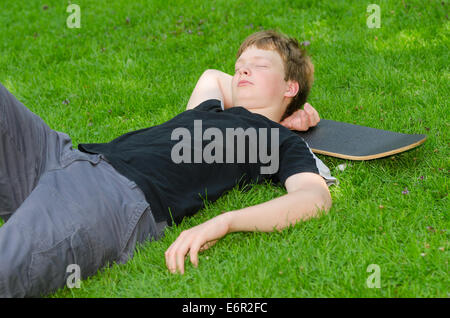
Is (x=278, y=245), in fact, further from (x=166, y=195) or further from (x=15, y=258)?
(x=15, y=258)

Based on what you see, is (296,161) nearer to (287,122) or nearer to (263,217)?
(263,217)

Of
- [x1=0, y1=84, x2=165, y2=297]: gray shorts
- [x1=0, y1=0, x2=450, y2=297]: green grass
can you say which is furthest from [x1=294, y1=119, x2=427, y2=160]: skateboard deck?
[x1=0, y1=84, x2=165, y2=297]: gray shorts

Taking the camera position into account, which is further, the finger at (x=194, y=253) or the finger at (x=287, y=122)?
the finger at (x=287, y=122)

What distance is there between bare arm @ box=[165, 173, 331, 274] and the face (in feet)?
2.41

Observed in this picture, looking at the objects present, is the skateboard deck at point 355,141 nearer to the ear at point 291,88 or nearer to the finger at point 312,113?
the finger at point 312,113

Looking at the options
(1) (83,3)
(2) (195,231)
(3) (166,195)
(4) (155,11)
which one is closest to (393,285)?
(2) (195,231)

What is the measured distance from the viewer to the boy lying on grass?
2086 millimetres

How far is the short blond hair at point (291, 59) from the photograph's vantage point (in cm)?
331

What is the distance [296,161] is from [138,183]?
2.80 ft

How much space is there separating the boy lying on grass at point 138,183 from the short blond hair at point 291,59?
8.7 inches

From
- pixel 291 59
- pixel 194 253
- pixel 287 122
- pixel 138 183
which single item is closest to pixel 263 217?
pixel 194 253

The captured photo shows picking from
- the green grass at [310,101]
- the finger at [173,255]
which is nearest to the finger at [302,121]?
the green grass at [310,101]

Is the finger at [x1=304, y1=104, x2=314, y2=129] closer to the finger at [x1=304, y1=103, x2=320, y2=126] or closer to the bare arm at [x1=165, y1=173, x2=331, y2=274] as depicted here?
the finger at [x1=304, y1=103, x2=320, y2=126]

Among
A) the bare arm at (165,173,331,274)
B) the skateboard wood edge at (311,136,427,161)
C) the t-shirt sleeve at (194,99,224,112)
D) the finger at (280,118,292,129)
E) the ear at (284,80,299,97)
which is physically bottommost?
the bare arm at (165,173,331,274)
